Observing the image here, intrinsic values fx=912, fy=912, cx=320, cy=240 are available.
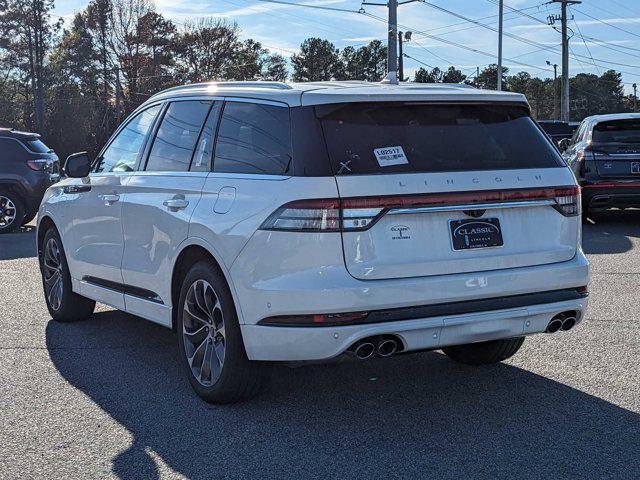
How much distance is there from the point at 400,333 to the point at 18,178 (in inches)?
515

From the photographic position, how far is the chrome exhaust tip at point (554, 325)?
4988mm

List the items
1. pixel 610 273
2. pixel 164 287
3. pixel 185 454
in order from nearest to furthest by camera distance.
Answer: pixel 185 454, pixel 164 287, pixel 610 273

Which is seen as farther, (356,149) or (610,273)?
(610,273)

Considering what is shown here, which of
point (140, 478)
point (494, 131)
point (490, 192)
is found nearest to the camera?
point (140, 478)

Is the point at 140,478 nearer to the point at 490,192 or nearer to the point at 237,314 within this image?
the point at 237,314

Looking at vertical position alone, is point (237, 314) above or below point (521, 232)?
below

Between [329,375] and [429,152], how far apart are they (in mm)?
1767

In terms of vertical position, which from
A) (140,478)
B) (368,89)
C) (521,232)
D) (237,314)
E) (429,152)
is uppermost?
(368,89)

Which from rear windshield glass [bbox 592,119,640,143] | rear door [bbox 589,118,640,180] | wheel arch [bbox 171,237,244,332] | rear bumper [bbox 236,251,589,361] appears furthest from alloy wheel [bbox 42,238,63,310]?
rear windshield glass [bbox 592,119,640,143]

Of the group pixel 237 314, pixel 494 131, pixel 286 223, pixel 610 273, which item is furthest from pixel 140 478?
pixel 610 273

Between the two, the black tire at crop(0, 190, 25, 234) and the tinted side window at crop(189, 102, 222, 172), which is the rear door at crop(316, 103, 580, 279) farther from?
the black tire at crop(0, 190, 25, 234)

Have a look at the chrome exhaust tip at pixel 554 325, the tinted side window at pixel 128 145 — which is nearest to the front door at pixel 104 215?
the tinted side window at pixel 128 145

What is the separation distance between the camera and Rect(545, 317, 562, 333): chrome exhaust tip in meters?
4.99

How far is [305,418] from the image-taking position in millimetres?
4953
